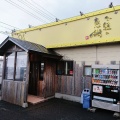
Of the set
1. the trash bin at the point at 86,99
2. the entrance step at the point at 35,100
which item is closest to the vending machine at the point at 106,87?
the trash bin at the point at 86,99

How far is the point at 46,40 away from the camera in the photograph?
1188 cm

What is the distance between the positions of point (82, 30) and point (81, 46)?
107 cm

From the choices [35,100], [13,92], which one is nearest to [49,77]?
[35,100]

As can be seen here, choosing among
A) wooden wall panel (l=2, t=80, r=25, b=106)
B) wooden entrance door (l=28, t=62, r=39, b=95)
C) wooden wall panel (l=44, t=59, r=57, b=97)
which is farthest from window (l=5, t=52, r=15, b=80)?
wooden wall panel (l=44, t=59, r=57, b=97)

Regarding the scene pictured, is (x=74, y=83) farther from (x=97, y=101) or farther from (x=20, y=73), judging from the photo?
(x=20, y=73)

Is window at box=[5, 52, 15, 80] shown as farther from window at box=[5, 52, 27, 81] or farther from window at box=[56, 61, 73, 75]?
window at box=[56, 61, 73, 75]

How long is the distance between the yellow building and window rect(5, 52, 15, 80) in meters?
2.67

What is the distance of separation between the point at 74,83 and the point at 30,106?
3.21m

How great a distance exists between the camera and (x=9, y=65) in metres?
9.88

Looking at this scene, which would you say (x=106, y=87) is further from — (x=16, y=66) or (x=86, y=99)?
(x=16, y=66)

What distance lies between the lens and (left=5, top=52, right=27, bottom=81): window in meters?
8.99

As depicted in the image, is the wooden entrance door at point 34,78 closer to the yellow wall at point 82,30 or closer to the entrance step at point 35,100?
the entrance step at point 35,100

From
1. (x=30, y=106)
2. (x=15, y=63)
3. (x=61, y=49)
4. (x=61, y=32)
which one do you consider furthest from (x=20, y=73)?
(x=61, y=32)

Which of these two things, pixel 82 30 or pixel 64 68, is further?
pixel 64 68
